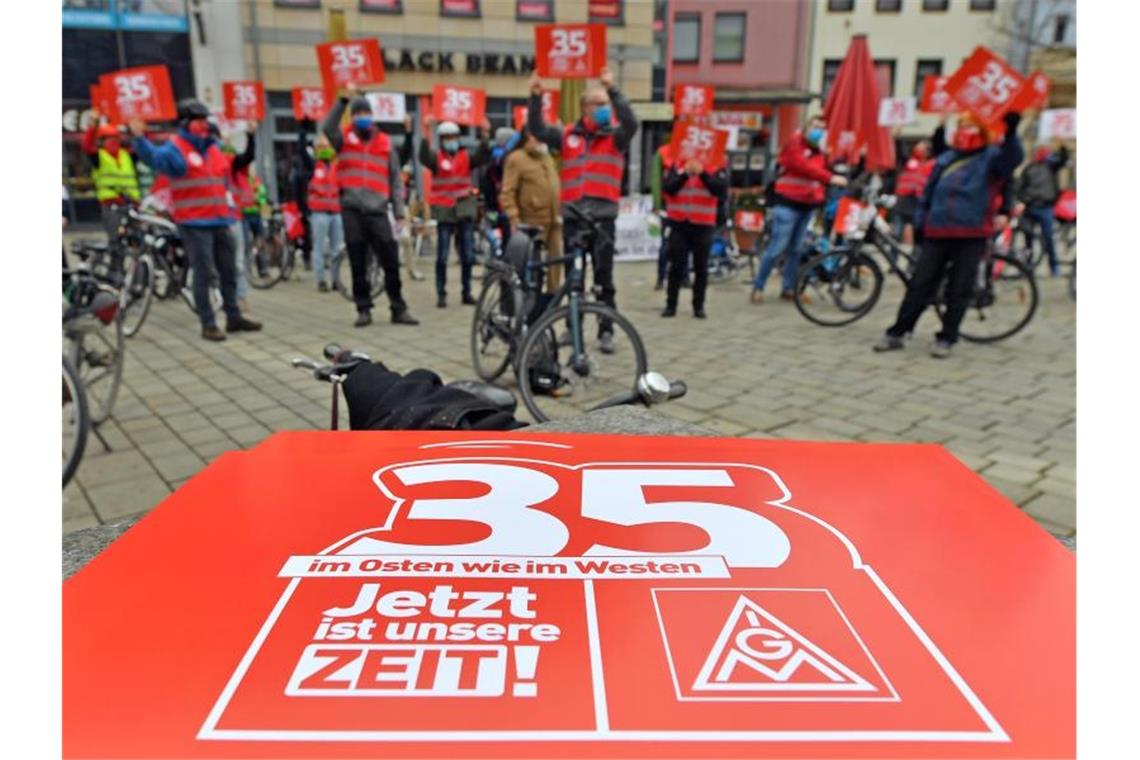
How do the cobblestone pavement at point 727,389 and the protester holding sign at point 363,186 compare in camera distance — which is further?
the protester holding sign at point 363,186

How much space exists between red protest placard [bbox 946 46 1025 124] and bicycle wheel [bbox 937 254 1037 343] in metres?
1.52

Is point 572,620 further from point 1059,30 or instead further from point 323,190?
point 1059,30

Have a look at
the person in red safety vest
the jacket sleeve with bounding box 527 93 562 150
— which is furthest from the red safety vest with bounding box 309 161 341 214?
the person in red safety vest

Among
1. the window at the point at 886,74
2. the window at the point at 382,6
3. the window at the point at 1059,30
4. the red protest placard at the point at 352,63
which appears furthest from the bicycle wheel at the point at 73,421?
the window at the point at 886,74

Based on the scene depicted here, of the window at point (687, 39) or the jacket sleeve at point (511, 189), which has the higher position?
the window at point (687, 39)

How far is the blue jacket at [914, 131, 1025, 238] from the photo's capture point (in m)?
5.85

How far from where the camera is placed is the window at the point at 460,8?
21734 mm

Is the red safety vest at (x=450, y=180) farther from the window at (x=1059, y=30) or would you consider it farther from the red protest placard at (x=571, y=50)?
the window at (x=1059, y=30)

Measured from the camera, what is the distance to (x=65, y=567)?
1159 mm

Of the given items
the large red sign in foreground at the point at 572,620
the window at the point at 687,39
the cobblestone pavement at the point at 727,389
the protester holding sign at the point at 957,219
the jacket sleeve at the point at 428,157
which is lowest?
the cobblestone pavement at the point at 727,389

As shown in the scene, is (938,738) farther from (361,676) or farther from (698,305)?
(698,305)

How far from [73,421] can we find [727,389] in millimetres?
3787

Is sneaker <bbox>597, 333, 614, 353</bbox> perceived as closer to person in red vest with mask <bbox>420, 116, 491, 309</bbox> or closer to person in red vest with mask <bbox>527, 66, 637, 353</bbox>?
person in red vest with mask <bbox>527, 66, 637, 353</bbox>

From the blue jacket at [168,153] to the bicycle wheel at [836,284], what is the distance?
18.6 feet
